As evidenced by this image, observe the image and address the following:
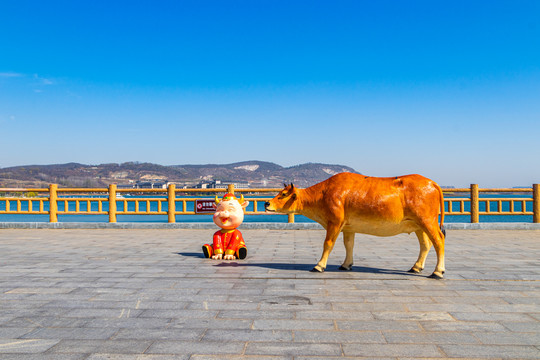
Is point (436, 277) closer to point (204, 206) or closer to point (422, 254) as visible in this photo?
point (422, 254)

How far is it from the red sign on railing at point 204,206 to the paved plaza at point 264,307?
526 cm

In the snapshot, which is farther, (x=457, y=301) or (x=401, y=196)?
(x=401, y=196)

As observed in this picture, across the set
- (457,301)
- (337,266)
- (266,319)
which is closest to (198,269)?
(337,266)

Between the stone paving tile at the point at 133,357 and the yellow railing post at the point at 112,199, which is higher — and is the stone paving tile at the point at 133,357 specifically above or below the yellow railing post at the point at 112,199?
below

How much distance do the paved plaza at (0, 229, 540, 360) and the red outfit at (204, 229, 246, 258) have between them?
389 mm

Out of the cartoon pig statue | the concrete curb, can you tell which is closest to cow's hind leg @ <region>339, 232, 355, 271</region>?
the cartoon pig statue

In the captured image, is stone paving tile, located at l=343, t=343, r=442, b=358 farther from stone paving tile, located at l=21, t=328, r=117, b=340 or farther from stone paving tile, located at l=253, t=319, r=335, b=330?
stone paving tile, located at l=21, t=328, r=117, b=340

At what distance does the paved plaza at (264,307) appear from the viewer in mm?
3297

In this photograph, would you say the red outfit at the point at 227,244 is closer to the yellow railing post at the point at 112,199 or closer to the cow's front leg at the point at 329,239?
the cow's front leg at the point at 329,239

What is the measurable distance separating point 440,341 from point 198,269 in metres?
4.10

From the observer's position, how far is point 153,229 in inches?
549

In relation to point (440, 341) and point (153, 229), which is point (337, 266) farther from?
point (153, 229)

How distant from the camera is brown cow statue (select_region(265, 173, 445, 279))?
601 cm

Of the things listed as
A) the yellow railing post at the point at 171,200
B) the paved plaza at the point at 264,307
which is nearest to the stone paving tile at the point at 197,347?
the paved plaza at the point at 264,307
